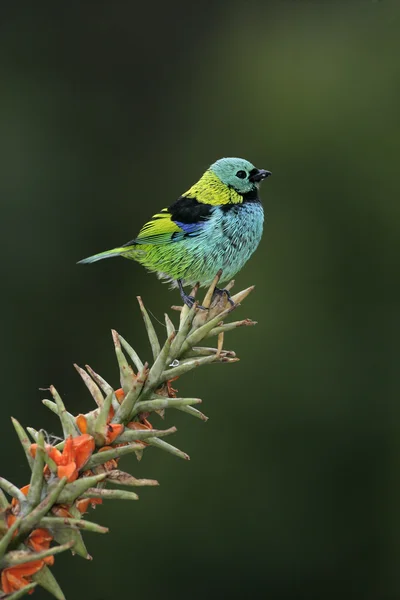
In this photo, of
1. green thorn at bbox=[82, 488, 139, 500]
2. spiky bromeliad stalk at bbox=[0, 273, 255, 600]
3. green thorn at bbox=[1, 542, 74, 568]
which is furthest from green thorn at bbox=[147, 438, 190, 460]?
green thorn at bbox=[1, 542, 74, 568]

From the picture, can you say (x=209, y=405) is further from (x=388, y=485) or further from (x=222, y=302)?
(x=222, y=302)

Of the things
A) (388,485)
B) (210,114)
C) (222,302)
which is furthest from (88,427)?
(210,114)

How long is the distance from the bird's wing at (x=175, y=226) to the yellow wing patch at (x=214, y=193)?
3 cm

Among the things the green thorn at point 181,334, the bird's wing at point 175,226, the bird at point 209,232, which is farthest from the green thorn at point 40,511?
the bird's wing at point 175,226

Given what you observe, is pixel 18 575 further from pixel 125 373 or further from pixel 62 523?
pixel 125 373

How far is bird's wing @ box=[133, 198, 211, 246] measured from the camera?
3336 mm

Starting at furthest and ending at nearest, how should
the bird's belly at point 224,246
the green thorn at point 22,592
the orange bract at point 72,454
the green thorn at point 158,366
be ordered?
the bird's belly at point 224,246, the green thorn at point 158,366, the orange bract at point 72,454, the green thorn at point 22,592

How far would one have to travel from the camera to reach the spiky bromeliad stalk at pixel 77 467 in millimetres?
1133

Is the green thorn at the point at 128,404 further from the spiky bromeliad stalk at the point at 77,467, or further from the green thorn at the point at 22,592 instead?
the green thorn at the point at 22,592

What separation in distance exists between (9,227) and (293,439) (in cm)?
383

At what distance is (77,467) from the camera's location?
1.22m

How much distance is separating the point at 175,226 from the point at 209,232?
238 mm

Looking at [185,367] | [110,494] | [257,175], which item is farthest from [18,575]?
[257,175]

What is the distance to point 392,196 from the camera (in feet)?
37.1
